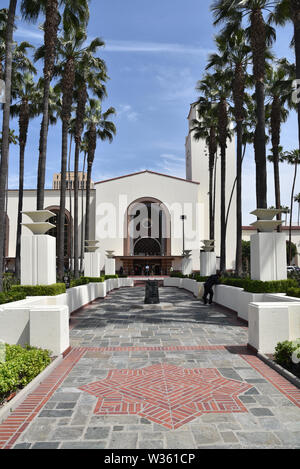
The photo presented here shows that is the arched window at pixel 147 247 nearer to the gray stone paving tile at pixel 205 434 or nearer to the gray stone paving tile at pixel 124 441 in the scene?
the gray stone paving tile at pixel 205 434

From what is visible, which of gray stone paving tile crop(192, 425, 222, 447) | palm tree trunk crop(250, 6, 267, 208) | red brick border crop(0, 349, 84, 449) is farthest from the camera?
palm tree trunk crop(250, 6, 267, 208)

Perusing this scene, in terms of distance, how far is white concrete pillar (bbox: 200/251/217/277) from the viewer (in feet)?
67.9

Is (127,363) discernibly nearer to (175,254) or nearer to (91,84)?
(91,84)

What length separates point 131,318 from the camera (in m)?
12.8

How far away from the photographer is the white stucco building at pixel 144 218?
4262cm

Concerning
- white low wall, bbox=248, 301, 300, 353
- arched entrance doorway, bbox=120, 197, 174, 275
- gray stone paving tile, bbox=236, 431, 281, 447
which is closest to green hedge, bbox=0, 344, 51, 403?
gray stone paving tile, bbox=236, 431, 281, 447

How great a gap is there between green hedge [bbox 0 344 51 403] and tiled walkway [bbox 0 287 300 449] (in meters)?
0.27

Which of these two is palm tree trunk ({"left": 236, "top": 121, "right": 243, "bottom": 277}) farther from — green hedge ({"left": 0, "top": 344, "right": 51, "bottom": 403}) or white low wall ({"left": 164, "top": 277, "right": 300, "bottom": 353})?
green hedge ({"left": 0, "top": 344, "right": 51, "bottom": 403})

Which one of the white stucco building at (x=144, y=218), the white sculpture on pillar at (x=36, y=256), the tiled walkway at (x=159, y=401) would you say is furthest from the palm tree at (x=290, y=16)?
the white stucco building at (x=144, y=218)

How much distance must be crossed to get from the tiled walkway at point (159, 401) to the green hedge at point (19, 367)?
0.88ft

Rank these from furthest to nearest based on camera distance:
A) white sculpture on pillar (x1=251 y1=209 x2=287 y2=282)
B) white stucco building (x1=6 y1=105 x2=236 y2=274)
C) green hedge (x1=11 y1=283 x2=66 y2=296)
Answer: white stucco building (x1=6 y1=105 x2=236 y2=274)
white sculpture on pillar (x1=251 y1=209 x2=287 y2=282)
green hedge (x1=11 y1=283 x2=66 y2=296)

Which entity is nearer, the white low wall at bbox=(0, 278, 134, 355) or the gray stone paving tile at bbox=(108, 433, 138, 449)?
the gray stone paving tile at bbox=(108, 433, 138, 449)

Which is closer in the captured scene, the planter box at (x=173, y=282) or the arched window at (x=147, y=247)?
the planter box at (x=173, y=282)
